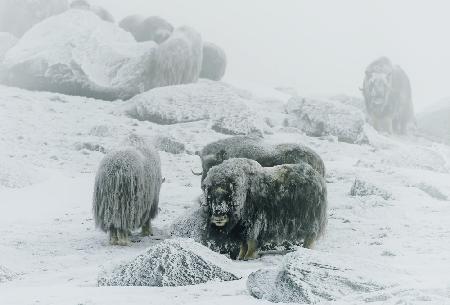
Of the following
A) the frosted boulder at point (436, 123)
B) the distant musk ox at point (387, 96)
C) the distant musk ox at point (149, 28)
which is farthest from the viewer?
the distant musk ox at point (149, 28)

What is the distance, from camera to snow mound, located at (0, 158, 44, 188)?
11.9m

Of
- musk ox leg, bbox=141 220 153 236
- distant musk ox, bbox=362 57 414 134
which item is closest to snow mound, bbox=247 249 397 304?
musk ox leg, bbox=141 220 153 236

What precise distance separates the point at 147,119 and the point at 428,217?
35.5 feet

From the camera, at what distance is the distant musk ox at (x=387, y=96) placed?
2490 cm

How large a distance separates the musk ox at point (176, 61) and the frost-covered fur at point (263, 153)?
1298 cm

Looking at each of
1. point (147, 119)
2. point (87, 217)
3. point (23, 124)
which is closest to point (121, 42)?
point (147, 119)

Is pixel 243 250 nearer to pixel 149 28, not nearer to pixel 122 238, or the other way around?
pixel 122 238

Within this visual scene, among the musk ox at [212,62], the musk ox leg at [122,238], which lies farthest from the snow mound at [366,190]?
the musk ox at [212,62]

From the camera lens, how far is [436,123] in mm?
32688

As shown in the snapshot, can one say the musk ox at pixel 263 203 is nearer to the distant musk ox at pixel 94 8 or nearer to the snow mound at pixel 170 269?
the snow mound at pixel 170 269

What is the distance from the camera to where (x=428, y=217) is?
385 inches

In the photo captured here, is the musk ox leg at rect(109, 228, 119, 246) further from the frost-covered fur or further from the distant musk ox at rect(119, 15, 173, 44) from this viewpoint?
the distant musk ox at rect(119, 15, 173, 44)

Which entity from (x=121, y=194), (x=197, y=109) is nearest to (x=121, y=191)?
(x=121, y=194)

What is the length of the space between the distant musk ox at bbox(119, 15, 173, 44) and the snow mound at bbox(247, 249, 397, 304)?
86.9 feet
